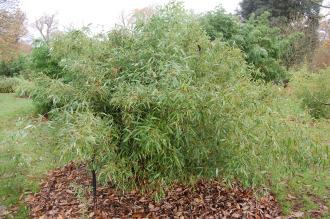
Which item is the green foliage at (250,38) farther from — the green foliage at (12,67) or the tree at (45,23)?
the tree at (45,23)

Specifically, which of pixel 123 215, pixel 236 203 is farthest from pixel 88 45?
pixel 236 203

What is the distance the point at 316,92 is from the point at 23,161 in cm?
609

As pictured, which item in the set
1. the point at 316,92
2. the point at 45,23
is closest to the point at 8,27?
the point at 316,92

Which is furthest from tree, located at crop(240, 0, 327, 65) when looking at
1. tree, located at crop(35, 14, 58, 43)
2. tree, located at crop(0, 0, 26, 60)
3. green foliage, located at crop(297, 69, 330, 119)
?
tree, located at crop(35, 14, 58, 43)

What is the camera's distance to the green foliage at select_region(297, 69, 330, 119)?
7.29 metres

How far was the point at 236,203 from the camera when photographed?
3.65 metres

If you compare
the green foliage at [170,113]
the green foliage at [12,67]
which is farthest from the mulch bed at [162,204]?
the green foliage at [12,67]

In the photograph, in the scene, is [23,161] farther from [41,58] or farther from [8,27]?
[8,27]

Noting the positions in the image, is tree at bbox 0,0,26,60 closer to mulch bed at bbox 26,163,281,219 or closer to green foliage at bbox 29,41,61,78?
green foliage at bbox 29,41,61,78

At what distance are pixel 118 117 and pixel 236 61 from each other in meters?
1.27

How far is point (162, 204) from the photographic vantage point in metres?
3.63

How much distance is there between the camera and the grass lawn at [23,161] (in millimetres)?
3119

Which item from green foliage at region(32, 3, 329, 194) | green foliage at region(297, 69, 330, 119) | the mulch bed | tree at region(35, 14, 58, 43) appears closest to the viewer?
green foliage at region(32, 3, 329, 194)

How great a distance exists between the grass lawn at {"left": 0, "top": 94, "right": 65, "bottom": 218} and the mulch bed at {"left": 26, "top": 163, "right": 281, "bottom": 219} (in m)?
0.22
